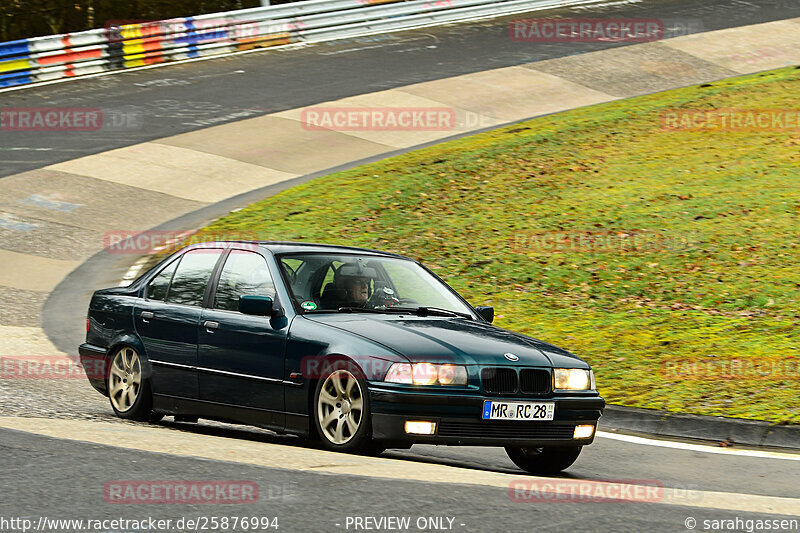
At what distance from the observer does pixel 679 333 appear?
12289 millimetres

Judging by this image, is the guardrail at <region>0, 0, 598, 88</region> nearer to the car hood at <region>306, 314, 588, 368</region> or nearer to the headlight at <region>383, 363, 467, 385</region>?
the car hood at <region>306, 314, 588, 368</region>

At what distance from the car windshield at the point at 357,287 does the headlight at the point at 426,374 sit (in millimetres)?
1014

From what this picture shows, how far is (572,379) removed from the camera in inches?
298

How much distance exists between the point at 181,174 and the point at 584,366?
14272 millimetres

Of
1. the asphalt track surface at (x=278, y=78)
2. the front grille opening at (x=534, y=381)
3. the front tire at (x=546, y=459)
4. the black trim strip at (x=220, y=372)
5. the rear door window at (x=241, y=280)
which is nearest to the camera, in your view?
the front grille opening at (x=534, y=381)

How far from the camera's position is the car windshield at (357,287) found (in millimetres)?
8078

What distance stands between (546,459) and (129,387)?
325cm
